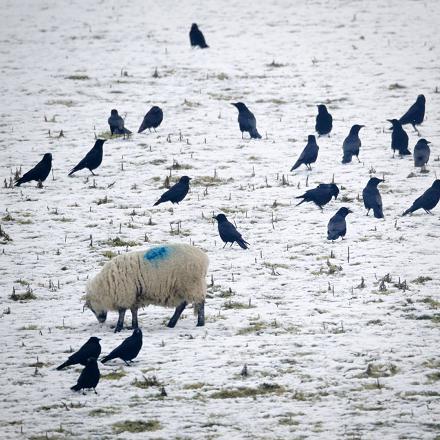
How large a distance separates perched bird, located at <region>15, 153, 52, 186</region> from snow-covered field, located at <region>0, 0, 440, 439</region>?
388 mm

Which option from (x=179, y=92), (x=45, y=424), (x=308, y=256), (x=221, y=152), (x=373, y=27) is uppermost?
(x=373, y=27)

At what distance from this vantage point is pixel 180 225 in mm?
16125

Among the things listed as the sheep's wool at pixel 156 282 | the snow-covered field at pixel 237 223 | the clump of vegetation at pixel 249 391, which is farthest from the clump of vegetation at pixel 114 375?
the sheep's wool at pixel 156 282

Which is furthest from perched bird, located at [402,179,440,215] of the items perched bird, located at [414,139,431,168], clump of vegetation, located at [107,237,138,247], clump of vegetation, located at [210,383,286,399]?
clump of vegetation, located at [210,383,286,399]

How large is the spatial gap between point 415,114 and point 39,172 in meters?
9.03

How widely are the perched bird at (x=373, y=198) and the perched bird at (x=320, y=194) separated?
640 mm

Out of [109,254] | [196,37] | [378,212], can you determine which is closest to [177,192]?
[109,254]

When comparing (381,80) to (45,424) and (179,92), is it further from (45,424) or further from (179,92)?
(45,424)

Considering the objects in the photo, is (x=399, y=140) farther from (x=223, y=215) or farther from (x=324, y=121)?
(x=223, y=215)

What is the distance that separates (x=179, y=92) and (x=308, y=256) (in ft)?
38.4

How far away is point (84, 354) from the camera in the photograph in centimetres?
1023

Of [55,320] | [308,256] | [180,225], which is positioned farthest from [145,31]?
[55,320]

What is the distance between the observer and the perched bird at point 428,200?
16.1m

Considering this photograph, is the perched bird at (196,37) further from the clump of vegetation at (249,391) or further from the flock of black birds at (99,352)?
the clump of vegetation at (249,391)
